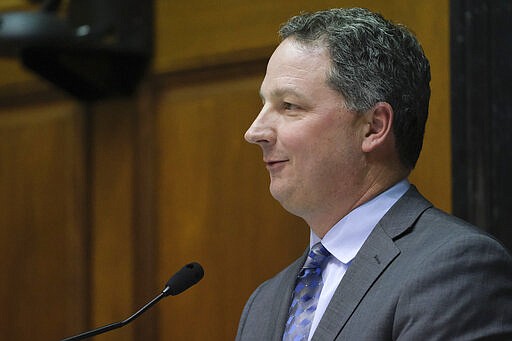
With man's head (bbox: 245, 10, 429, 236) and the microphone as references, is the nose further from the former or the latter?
the microphone

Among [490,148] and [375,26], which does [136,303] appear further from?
[375,26]

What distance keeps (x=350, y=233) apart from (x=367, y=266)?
0.25 feet

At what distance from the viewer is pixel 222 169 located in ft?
5.94

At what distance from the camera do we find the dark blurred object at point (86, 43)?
5.72 feet

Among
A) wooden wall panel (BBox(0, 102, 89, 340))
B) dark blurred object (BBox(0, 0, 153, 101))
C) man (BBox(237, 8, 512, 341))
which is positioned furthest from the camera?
wooden wall panel (BBox(0, 102, 89, 340))

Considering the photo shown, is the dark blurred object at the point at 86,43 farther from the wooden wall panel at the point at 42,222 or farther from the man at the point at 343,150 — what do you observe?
the man at the point at 343,150

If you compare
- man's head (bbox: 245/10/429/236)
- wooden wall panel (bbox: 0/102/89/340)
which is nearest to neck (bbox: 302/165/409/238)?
man's head (bbox: 245/10/429/236)

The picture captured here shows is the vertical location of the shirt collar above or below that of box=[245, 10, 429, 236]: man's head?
below

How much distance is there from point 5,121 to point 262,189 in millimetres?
644

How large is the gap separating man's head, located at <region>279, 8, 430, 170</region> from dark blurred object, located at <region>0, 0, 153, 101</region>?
740 mm

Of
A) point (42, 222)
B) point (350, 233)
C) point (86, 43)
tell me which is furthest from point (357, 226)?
point (42, 222)

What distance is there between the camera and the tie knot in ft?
3.76

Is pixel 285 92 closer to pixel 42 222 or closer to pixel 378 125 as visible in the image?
pixel 378 125

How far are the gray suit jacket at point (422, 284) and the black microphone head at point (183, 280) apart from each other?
0.18 metres
